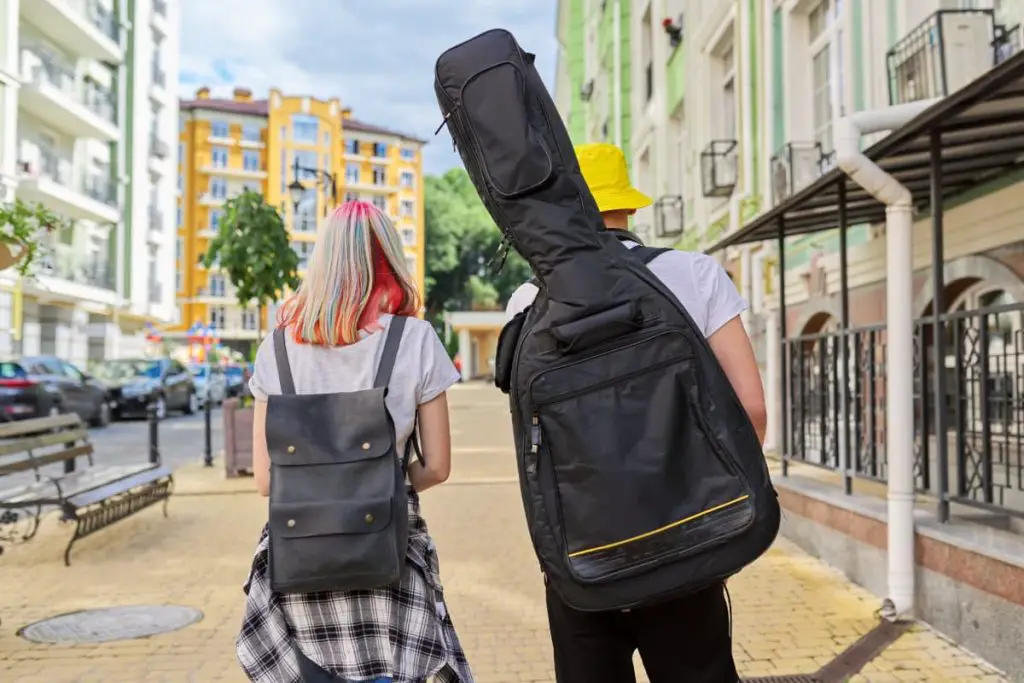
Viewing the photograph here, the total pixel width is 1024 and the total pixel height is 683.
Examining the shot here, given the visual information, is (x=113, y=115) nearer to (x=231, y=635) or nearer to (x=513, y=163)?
(x=231, y=635)

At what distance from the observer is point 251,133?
73250mm

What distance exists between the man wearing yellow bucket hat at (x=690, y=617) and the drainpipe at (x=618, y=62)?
22.8 m

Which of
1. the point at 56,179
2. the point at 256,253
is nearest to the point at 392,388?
the point at 256,253

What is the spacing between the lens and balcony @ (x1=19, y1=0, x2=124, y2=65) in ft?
100

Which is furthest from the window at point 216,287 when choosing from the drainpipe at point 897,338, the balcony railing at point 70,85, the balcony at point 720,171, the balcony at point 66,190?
the drainpipe at point 897,338

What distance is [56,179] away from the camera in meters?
32.1

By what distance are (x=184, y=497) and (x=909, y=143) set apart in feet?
26.3

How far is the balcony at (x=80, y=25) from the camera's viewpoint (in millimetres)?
30500

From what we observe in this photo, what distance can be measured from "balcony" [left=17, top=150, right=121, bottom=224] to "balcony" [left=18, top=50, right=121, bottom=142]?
50.7 inches

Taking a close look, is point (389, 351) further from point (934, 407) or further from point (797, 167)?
point (797, 167)

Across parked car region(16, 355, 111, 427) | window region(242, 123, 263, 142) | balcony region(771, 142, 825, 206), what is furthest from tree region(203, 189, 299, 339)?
window region(242, 123, 263, 142)

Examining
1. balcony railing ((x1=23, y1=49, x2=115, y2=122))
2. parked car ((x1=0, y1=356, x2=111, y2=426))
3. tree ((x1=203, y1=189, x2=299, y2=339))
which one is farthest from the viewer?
balcony railing ((x1=23, y1=49, x2=115, y2=122))

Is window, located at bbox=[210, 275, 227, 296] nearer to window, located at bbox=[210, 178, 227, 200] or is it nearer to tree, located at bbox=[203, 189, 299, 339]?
window, located at bbox=[210, 178, 227, 200]

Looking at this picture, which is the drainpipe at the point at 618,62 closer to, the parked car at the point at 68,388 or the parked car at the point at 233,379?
the parked car at the point at 68,388
